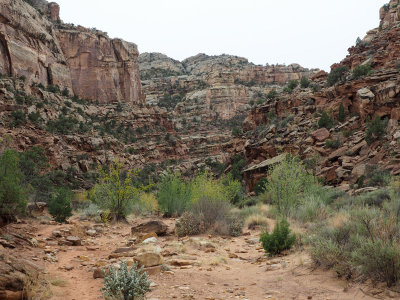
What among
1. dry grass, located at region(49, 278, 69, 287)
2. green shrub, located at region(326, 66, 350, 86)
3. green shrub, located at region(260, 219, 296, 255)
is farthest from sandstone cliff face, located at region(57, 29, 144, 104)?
dry grass, located at region(49, 278, 69, 287)

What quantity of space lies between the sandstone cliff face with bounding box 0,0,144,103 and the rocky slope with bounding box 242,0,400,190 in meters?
32.0

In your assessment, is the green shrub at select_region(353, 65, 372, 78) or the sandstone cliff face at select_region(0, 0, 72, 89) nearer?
the green shrub at select_region(353, 65, 372, 78)

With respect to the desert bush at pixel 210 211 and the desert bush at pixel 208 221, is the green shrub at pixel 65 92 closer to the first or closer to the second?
the desert bush at pixel 210 211

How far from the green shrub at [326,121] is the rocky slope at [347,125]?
0.57 metres

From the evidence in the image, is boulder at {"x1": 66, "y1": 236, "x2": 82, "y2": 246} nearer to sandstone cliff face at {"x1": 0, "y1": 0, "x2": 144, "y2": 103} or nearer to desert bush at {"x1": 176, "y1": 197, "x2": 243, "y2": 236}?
desert bush at {"x1": 176, "y1": 197, "x2": 243, "y2": 236}

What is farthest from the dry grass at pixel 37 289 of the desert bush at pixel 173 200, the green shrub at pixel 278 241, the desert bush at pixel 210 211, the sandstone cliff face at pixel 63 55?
the sandstone cliff face at pixel 63 55

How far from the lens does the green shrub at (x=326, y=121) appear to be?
30.0 meters

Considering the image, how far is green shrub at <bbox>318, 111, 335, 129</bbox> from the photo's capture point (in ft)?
98.6

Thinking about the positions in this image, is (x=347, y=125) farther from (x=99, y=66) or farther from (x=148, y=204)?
(x=99, y=66)

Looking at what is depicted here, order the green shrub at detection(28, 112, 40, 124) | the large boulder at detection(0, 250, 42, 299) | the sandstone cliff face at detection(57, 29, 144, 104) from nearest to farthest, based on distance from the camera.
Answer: the large boulder at detection(0, 250, 42, 299) < the green shrub at detection(28, 112, 40, 124) < the sandstone cliff face at detection(57, 29, 144, 104)

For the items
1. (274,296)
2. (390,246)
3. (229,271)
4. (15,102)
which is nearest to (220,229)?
(229,271)

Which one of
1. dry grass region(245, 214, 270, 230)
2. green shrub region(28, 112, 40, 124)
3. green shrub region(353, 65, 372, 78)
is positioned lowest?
dry grass region(245, 214, 270, 230)

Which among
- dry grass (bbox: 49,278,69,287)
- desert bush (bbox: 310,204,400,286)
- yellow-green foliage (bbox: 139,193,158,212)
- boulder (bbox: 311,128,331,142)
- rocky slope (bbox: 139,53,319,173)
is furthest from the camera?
rocky slope (bbox: 139,53,319,173)

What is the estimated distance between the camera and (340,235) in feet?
19.9
